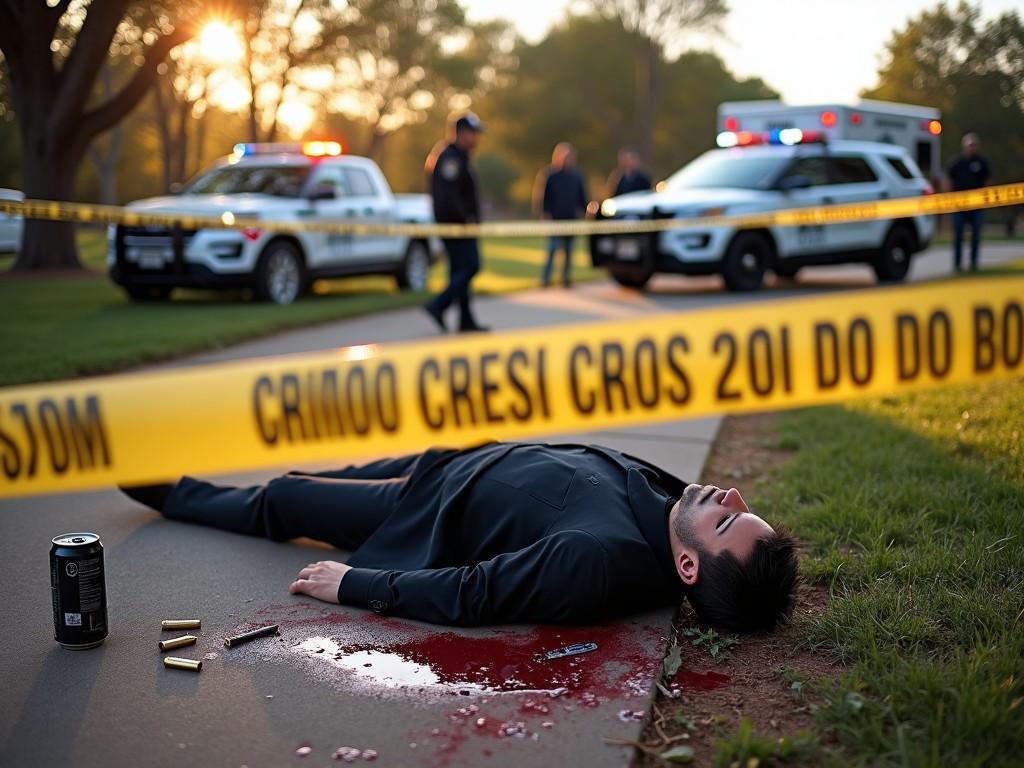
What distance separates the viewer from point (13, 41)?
17.0m

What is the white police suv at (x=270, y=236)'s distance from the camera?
13.0m

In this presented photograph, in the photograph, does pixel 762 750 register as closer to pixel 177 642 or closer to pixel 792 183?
pixel 177 642

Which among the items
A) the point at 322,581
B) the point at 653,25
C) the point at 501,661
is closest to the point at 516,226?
the point at 322,581

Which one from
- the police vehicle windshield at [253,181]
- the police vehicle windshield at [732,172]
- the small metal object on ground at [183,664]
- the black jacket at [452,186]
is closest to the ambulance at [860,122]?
the police vehicle windshield at [732,172]

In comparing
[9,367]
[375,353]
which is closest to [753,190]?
[9,367]

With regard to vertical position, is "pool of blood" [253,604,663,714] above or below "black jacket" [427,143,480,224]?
below

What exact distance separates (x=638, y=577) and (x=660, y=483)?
513mm

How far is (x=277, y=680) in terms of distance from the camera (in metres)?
3.19

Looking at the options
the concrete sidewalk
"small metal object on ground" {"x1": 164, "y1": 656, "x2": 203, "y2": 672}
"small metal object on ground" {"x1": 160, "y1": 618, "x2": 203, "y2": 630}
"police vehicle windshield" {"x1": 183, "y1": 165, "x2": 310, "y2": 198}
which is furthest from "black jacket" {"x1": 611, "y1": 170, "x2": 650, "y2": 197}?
"small metal object on ground" {"x1": 164, "y1": 656, "x2": 203, "y2": 672}

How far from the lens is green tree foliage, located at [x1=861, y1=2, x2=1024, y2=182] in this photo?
1164cm

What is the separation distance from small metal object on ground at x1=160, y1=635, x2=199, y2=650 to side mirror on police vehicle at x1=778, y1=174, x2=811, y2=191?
1236cm

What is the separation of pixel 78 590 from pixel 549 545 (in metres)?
1.45

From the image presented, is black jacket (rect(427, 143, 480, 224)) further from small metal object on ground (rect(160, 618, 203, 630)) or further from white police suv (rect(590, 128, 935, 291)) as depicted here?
small metal object on ground (rect(160, 618, 203, 630))

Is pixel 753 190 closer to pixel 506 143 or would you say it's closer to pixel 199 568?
pixel 199 568
